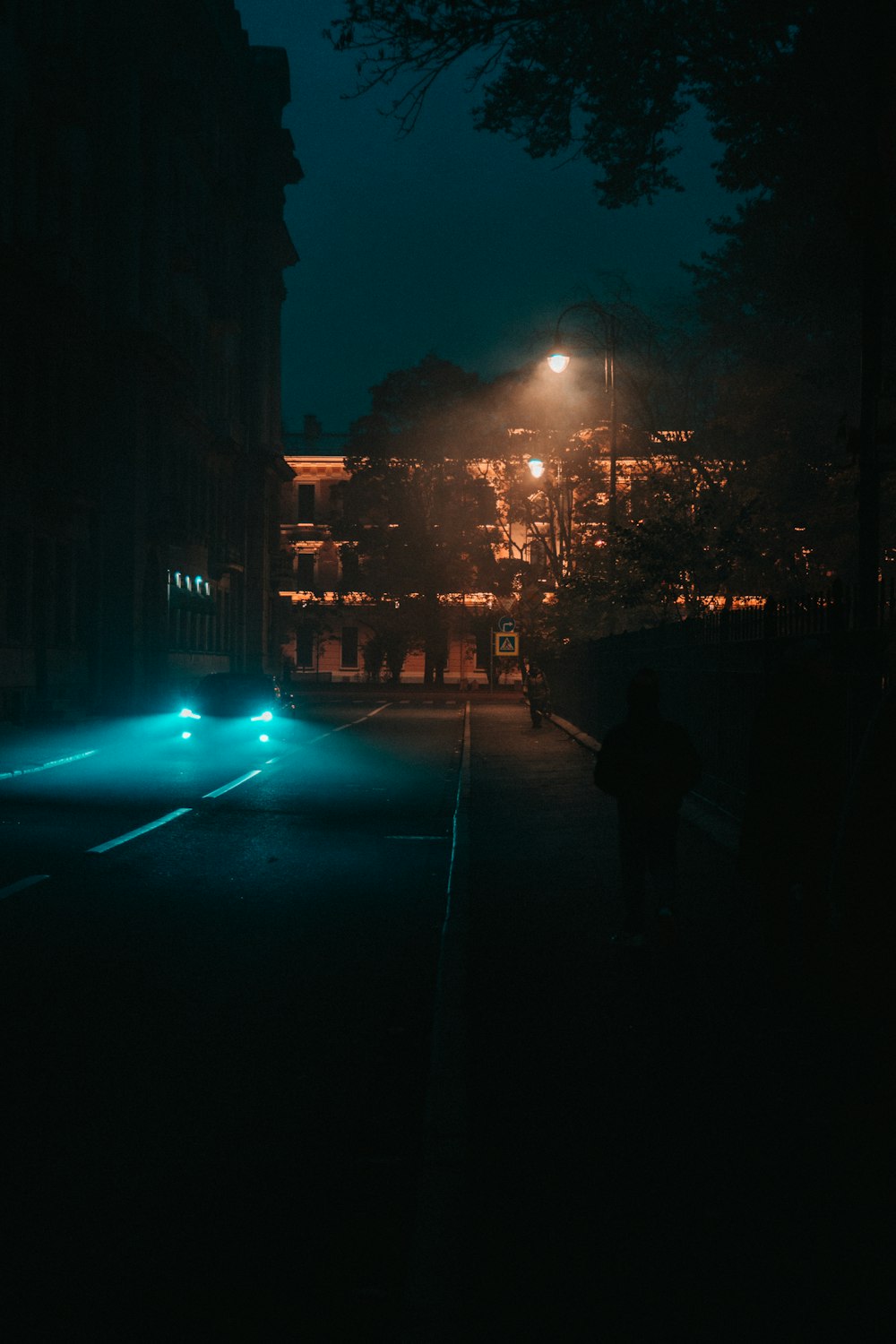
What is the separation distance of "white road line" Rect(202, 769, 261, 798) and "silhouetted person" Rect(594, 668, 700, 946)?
12056mm

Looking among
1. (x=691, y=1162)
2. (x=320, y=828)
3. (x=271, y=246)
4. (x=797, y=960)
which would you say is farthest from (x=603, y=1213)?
(x=271, y=246)

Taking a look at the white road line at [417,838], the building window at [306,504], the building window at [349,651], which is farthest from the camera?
the building window at [306,504]

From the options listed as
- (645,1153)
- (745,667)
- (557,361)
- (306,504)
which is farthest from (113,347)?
(306,504)

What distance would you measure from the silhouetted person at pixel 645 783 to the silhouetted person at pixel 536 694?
32240 millimetres

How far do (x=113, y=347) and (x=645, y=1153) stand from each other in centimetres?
4387

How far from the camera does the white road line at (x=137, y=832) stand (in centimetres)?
1418

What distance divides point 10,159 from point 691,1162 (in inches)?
1449

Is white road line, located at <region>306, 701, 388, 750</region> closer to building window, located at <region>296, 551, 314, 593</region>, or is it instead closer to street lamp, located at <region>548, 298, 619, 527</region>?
street lamp, located at <region>548, 298, 619, 527</region>

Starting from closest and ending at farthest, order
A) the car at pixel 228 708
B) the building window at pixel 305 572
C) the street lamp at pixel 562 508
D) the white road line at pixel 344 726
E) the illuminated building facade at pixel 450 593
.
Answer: the white road line at pixel 344 726 < the car at pixel 228 708 < the illuminated building facade at pixel 450 593 < the street lamp at pixel 562 508 < the building window at pixel 305 572

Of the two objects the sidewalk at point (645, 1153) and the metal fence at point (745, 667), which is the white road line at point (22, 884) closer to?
the sidewalk at point (645, 1153)

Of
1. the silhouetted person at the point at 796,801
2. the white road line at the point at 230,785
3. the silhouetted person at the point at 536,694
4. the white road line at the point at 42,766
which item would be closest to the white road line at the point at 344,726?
the white road line at the point at 42,766

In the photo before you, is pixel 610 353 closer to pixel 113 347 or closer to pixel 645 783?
pixel 113 347

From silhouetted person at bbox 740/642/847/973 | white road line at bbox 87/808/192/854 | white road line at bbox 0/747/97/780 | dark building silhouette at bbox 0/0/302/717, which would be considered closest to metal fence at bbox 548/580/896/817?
silhouetted person at bbox 740/642/847/973

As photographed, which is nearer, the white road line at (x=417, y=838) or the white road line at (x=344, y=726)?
the white road line at (x=417, y=838)
